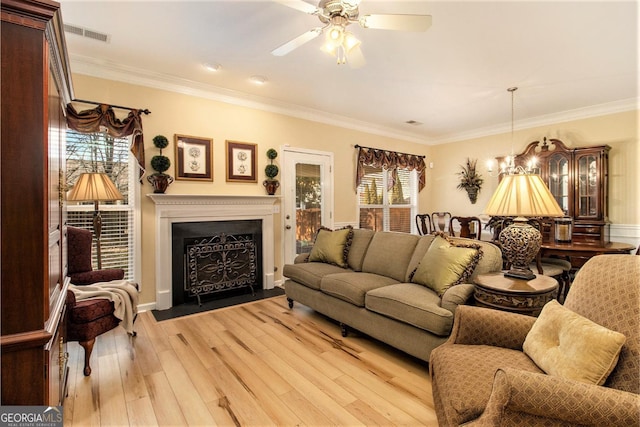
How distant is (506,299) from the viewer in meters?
2.04

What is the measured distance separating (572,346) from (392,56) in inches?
114

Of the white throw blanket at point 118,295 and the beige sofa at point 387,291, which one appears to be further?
the white throw blanket at point 118,295

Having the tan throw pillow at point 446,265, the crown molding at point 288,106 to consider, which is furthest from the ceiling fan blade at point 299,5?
the crown molding at point 288,106

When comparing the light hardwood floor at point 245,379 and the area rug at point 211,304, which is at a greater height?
the area rug at point 211,304

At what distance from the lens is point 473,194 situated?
6211 mm

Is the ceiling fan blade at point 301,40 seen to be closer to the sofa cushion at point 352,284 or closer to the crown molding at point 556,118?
the sofa cushion at point 352,284

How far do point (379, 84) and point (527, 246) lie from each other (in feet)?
8.68

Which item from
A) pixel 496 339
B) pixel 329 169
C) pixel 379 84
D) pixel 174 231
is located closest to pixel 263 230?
pixel 174 231

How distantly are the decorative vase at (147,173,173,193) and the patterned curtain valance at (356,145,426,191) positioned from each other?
325 centimetres

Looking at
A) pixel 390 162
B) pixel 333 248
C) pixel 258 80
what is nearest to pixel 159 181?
pixel 258 80

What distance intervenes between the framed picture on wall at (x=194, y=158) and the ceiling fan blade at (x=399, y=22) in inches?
103

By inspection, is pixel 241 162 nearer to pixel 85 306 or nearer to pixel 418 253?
pixel 85 306

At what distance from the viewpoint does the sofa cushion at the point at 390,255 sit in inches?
121

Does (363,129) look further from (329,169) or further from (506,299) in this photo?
(506,299)
